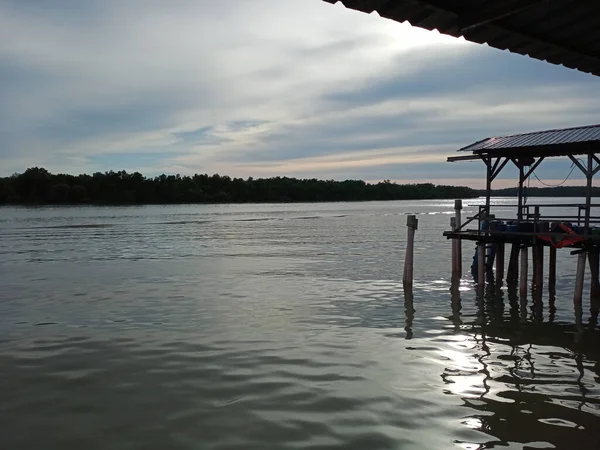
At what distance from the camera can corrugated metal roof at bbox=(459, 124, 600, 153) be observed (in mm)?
15959

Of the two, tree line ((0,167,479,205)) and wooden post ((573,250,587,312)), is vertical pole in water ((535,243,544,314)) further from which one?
tree line ((0,167,479,205))

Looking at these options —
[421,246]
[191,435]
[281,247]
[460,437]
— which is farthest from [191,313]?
[421,246]

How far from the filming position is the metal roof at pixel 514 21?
4.34 m

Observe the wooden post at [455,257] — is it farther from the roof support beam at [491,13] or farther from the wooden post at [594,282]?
the roof support beam at [491,13]

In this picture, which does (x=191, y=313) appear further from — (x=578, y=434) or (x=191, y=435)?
(x=578, y=434)

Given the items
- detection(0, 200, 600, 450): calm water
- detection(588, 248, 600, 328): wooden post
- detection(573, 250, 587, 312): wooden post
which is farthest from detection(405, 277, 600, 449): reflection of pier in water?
detection(588, 248, 600, 328): wooden post

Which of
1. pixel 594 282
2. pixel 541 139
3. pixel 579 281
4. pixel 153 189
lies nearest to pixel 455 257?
pixel 594 282


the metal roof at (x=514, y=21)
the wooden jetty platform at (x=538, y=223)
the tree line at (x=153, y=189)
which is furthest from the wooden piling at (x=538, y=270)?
the tree line at (x=153, y=189)

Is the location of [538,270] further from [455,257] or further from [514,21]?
[514,21]

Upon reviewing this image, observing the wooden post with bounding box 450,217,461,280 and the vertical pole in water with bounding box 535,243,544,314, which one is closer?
the vertical pole in water with bounding box 535,243,544,314

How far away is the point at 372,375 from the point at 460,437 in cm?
262

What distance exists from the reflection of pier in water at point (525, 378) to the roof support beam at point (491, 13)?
4984 millimetres

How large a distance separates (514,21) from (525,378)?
6582 millimetres

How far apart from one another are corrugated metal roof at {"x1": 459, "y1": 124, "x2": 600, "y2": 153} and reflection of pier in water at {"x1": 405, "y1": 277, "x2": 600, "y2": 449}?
→ 5.29 m
